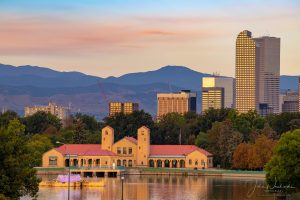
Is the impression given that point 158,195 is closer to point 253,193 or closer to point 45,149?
point 253,193

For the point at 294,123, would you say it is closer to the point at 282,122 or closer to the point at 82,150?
the point at 282,122

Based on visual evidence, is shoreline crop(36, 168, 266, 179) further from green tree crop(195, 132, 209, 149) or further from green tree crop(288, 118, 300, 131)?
green tree crop(288, 118, 300, 131)

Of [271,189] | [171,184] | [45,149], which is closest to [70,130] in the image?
[45,149]

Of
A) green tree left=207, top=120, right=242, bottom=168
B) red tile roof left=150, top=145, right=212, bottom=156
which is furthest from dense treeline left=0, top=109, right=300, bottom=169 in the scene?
red tile roof left=150, top=145, right=212, bottom=156

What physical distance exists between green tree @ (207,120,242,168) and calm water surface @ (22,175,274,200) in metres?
21.7

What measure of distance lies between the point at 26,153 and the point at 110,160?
305 feet

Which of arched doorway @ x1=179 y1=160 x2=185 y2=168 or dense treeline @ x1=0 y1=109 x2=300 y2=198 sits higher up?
dense treeline @ x1=0 y1=109 x2=300 y2=198

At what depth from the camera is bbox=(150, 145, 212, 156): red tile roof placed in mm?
165425

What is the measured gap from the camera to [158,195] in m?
106

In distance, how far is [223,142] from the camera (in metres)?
162

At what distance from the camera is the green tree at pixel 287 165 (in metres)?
89.6

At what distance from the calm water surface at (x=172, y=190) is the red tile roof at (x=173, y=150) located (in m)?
24.7

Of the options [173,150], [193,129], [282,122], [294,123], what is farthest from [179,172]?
[282,122]

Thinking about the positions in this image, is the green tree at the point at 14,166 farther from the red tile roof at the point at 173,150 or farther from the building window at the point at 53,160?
the red tile roof at the point at 173,150
